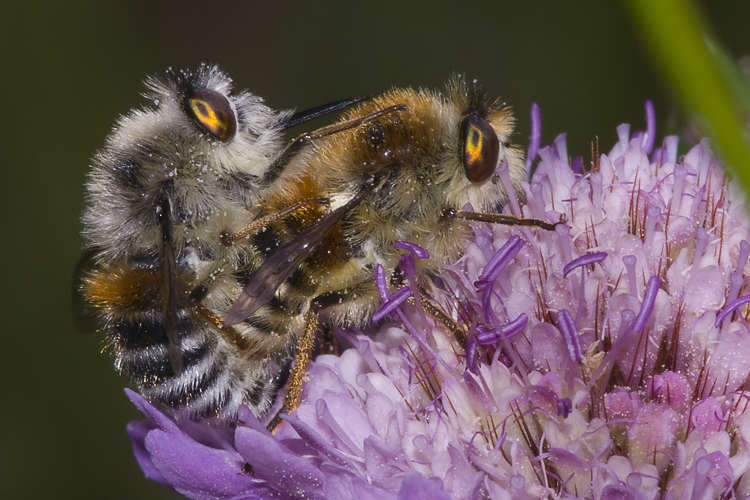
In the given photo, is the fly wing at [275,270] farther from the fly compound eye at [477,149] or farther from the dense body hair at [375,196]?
the fly compound eye at [477,149]

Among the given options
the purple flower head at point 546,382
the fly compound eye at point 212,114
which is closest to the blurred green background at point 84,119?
the purple flower head at point 546,382

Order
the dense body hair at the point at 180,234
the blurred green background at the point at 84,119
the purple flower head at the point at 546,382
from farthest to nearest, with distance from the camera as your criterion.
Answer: the blurred green background at the point at 84,119 < the dense body hair at the point at 180,234 < the purple flower head at the point at 546,382

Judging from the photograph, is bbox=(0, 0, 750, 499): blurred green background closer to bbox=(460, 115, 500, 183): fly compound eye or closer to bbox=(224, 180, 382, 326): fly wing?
bbox=(460, 115, 500, 183): fly compound eye

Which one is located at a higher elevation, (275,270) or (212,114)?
(212,114)

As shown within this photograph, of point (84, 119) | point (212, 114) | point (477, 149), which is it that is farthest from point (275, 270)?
point (84, 119)

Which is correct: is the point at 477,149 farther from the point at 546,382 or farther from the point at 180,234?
the point at 180,234

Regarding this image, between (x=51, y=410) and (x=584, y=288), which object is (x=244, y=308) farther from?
(x=51, y=410)

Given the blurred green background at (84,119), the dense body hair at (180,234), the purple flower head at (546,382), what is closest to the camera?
the purple flower head at (546,382)
